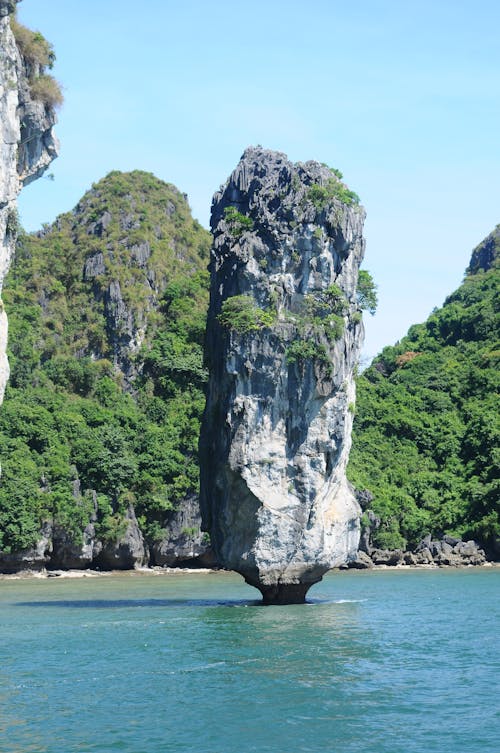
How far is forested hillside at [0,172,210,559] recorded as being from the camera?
5662 cm

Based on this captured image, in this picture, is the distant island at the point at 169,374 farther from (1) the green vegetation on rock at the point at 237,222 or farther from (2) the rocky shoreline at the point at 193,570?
(2) the rocky shoreline at the point at 193,570

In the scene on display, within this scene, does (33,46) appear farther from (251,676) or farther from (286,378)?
(251,676)

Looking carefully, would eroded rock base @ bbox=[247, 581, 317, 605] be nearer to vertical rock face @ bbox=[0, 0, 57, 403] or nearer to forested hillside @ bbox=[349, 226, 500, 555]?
vertical rock face @ bbox=[0, 0, 57, 403]

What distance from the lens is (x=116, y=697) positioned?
64.0 feet

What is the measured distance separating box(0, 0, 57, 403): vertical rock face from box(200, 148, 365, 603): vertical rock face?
26.9ft

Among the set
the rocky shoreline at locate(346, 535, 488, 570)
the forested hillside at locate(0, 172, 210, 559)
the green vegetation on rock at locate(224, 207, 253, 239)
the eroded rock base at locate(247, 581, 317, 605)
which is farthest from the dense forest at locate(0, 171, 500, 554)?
the eroded rock base at locate(247, 581, 317, 605)

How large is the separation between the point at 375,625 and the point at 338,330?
9683mm

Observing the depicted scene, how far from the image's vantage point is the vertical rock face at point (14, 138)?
25.4 metres

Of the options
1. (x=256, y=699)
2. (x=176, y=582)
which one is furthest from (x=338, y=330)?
(x=176, y=582)

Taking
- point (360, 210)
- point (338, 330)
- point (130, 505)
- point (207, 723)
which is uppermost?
point (360, 210)

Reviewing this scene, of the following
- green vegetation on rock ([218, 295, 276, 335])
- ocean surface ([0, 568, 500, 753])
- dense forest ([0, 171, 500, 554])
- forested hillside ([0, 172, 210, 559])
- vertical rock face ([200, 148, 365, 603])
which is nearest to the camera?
ocean surface ([0, 568, 500, 753])

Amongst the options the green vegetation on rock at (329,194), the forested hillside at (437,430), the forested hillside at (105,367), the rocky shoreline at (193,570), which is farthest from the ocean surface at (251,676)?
the forested hillside at (437,430)

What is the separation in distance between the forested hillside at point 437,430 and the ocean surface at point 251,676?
76.2 ft

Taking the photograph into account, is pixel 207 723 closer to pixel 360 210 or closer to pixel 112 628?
pixel 112 628
